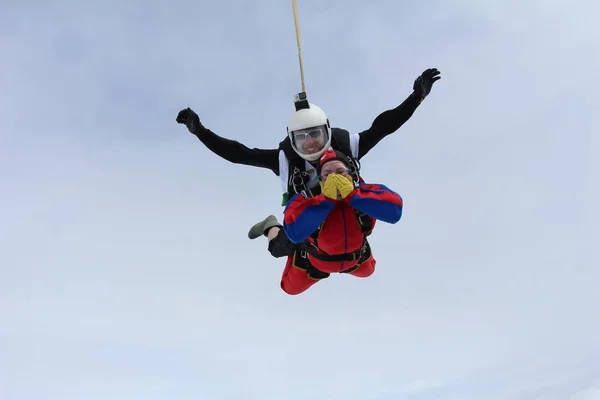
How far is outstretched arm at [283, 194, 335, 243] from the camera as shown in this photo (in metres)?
4.60

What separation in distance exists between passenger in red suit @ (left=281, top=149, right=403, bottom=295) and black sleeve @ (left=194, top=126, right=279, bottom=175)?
80 cm

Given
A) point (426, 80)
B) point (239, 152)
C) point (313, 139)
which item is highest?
point (426, 80)

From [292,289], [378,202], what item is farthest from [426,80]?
[292,289]

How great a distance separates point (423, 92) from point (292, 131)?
1.52 m

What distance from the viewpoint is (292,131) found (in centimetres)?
518

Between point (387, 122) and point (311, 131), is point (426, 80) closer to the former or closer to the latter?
point (387, 122)

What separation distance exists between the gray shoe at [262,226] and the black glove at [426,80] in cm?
204

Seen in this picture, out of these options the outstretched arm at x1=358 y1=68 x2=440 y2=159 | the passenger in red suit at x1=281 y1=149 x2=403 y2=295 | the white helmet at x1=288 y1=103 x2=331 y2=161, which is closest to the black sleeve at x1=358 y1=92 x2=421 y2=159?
the outstretched arm at x1=358 y1=68 x2=440 y2=159

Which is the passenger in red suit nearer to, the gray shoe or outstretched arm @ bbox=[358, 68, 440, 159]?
the gray shoe

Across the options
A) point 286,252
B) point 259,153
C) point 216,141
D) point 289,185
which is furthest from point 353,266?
point 216,141

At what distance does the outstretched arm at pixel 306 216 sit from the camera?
181 inches

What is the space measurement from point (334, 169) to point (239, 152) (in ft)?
4.25

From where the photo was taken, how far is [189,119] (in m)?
5.41

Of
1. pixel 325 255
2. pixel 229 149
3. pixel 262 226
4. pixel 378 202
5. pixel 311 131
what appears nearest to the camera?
pixel 378 202
